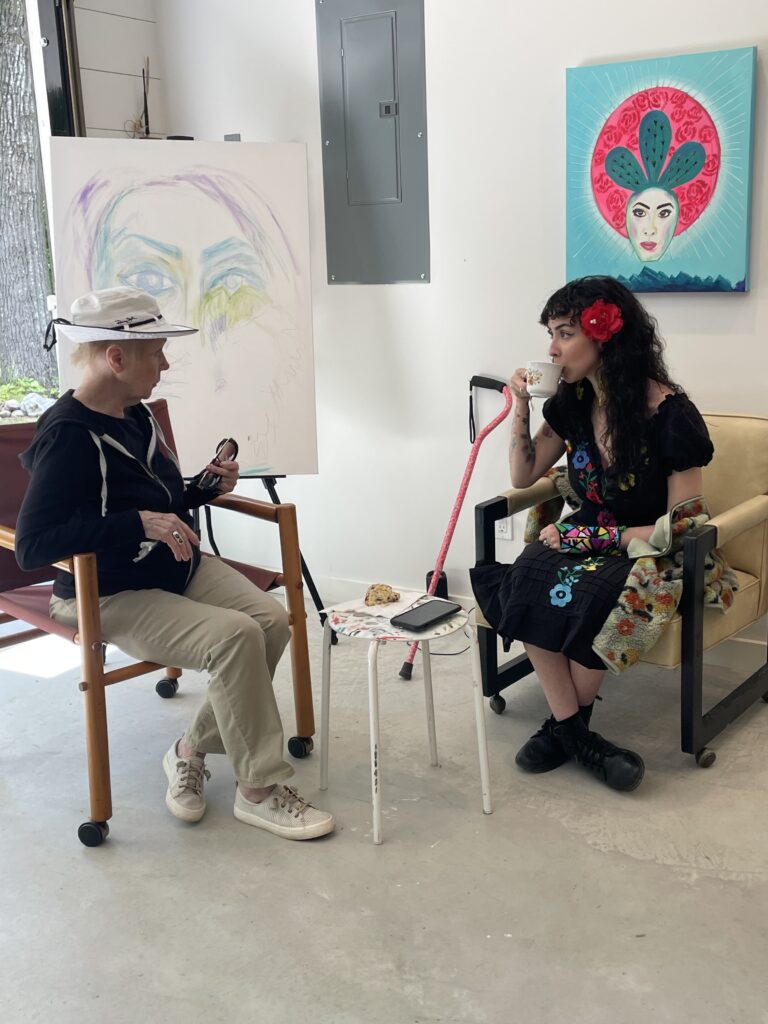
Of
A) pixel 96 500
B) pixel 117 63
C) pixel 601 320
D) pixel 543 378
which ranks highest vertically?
pixel 117 63

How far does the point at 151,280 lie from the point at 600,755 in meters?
1.90

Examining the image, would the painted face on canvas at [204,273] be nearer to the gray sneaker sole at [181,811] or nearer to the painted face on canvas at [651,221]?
the painted face on canvas at [651,221]

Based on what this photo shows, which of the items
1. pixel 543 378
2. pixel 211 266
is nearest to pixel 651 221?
pixel 543 378

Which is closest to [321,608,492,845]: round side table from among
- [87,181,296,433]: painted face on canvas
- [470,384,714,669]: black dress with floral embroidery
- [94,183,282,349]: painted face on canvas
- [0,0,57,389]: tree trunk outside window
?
[470,384,714,669]: black dress with floral embroidery

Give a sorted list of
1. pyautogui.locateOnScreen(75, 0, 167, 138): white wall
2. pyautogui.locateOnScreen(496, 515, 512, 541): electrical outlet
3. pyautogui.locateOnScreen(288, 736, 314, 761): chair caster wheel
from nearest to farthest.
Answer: pyautogui.locateOnScreen(288, 736, 314, 761): chair caster wheel → pyautogui.locateOnScreen(496, 515, 512, 541): electrical outlet → pyautogui.locateOnScreen(75, 0, 167, 138): white wall

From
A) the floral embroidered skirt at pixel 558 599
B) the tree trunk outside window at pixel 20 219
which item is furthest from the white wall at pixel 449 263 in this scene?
the floral embroidered skirt at pixel 558 599

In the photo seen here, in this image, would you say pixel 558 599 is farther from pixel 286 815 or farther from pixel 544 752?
pixel 286 815

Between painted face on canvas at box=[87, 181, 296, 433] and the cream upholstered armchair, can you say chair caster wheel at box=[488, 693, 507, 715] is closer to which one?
the cream upholstered armchair

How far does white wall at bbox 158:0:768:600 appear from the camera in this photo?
2949mm

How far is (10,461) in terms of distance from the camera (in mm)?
2621

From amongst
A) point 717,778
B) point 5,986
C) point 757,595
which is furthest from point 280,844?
point 757,595

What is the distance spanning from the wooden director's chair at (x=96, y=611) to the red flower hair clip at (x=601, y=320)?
82cm

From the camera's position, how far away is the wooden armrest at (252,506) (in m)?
2.58

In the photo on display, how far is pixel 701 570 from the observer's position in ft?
7.80
